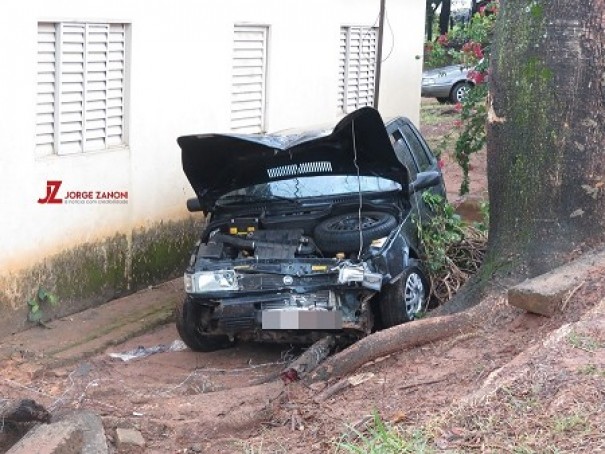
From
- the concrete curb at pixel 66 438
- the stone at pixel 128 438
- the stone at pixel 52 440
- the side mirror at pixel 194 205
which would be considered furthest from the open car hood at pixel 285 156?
the stone at pixel 52 440

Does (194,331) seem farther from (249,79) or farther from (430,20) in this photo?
(430,20)

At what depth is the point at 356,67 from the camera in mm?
15406

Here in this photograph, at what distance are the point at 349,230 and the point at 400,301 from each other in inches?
27.0

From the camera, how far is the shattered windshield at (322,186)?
9.24 meters

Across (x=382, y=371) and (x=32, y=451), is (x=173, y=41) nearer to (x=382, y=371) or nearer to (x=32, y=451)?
(x=382, y=371)

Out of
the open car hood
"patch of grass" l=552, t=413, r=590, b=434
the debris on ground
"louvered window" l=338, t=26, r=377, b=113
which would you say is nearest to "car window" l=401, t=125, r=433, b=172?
the open car hood

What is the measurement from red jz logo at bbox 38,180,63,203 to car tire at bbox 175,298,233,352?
65.2 inches

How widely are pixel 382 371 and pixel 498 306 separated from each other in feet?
3.36

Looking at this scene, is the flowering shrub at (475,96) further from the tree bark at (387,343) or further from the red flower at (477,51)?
the tree bark at (387,343)

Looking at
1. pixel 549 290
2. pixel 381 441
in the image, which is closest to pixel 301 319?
pixel 549 290

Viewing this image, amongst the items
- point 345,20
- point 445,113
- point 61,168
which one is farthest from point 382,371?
point 445,113

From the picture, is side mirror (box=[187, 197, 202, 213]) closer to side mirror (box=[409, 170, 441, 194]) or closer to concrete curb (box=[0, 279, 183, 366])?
concrete curb (box=[0, 279, 183, 366])

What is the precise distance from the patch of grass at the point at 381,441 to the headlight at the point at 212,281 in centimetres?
272

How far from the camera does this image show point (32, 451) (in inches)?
239
